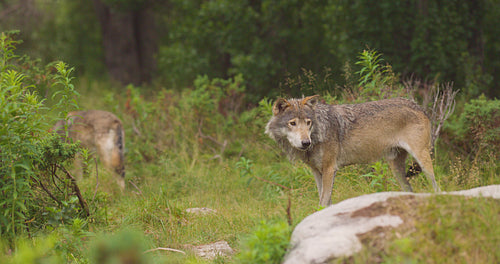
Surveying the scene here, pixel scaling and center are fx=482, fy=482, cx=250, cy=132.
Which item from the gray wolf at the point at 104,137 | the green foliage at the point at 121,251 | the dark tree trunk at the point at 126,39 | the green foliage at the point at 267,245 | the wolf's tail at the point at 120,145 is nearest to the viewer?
the green foliage at the point at 121,251

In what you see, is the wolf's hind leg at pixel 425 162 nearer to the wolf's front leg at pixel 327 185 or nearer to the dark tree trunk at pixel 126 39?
the wolf's front leg at pixel 327 185

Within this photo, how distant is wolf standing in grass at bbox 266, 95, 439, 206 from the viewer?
5.98m

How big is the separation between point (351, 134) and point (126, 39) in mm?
13192

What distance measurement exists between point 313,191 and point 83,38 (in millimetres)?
16406

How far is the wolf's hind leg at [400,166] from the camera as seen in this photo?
6.35m

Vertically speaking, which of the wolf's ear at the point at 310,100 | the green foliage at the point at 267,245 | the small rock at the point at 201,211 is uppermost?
the wolf's ear at the point at 310,100

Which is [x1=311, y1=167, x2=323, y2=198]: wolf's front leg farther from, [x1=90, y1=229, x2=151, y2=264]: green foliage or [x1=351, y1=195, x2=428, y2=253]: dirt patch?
[x1=90, y1=229, x2=151, y2=264]: green foliage

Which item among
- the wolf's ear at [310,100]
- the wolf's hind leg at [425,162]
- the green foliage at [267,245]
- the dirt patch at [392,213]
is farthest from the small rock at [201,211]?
the dirt patch at [392,213]

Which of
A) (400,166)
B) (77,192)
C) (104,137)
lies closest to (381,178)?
(400,166)

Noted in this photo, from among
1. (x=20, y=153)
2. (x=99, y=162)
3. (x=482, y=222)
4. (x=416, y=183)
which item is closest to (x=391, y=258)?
(x=482, y=222)

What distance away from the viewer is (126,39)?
17.6 m

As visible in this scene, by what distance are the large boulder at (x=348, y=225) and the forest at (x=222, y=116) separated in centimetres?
14

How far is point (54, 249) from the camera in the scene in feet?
15.6

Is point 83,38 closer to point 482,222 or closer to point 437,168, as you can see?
point 437,168
